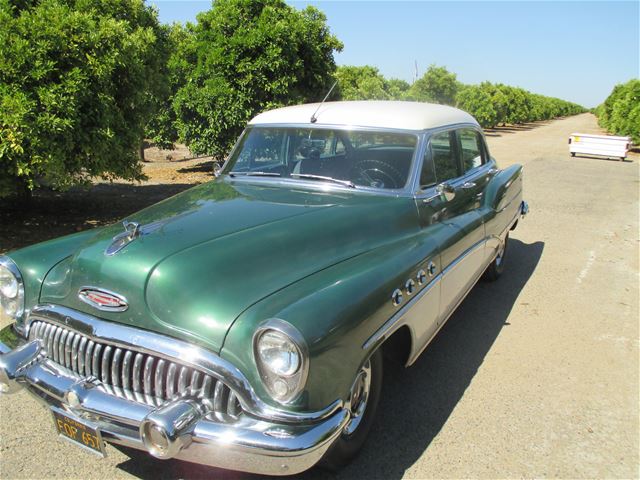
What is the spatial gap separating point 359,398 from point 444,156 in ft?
6.98

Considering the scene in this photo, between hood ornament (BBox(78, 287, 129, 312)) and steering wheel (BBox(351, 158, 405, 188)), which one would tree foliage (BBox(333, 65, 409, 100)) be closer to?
steering wheel (BBox(351, 158, 405, 188))

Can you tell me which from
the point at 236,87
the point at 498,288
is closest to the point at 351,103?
the point at 498,288

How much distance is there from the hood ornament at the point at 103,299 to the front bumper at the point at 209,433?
350 mm

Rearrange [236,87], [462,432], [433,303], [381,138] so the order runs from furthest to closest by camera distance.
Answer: [236,87], [381,138], [433,303], [462,432]

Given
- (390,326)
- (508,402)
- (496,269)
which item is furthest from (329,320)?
(496,269)

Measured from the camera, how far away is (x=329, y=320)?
7.03ft

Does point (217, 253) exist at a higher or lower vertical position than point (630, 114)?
lower

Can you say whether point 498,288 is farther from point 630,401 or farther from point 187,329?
point 187,329

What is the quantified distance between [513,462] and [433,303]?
0.94m

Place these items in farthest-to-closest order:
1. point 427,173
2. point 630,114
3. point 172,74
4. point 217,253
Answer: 1. point 630,114
2. point 172,74
3. point 427,173
4. point 217,253

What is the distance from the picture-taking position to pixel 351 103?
4250 mm

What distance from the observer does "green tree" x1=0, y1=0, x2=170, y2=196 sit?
500 cm

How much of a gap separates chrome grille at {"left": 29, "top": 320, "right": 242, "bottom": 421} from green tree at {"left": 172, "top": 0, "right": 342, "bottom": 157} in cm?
701

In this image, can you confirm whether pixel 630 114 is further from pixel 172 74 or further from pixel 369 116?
pixel 369 116
